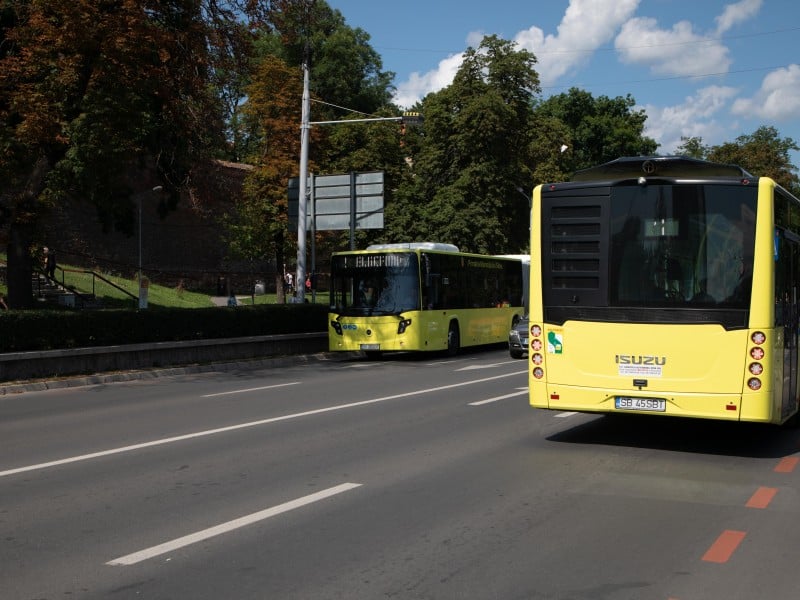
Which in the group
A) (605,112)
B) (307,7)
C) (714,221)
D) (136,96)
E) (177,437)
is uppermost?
(605,112)

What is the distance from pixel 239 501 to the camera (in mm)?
7262

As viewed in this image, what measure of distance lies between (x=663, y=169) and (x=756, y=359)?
231 centimetres

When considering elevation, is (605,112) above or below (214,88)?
above

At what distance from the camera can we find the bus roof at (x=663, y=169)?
9672 millimetres

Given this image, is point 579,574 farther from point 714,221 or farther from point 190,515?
point 714,221

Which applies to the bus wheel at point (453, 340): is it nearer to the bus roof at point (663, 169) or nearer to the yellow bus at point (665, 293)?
the yellow bus at point (665, 293)

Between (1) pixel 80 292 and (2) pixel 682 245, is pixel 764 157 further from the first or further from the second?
(2) pixel 682 245

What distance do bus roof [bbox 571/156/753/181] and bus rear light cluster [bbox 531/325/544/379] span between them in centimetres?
187

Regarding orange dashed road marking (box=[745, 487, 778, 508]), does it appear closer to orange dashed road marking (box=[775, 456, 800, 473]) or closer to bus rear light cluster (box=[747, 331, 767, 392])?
orange dashed road marking (box=[775, 456, 800, 473])

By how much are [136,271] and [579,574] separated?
46.1 meters

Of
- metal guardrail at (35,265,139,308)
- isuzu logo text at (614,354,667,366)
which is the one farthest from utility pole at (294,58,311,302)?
isuzu logo text at (614,354,667,366)

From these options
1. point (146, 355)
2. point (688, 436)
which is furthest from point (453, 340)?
point (688, 436)

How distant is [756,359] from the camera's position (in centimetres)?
912

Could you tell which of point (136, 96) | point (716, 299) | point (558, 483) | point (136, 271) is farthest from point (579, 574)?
point (136, 271)
